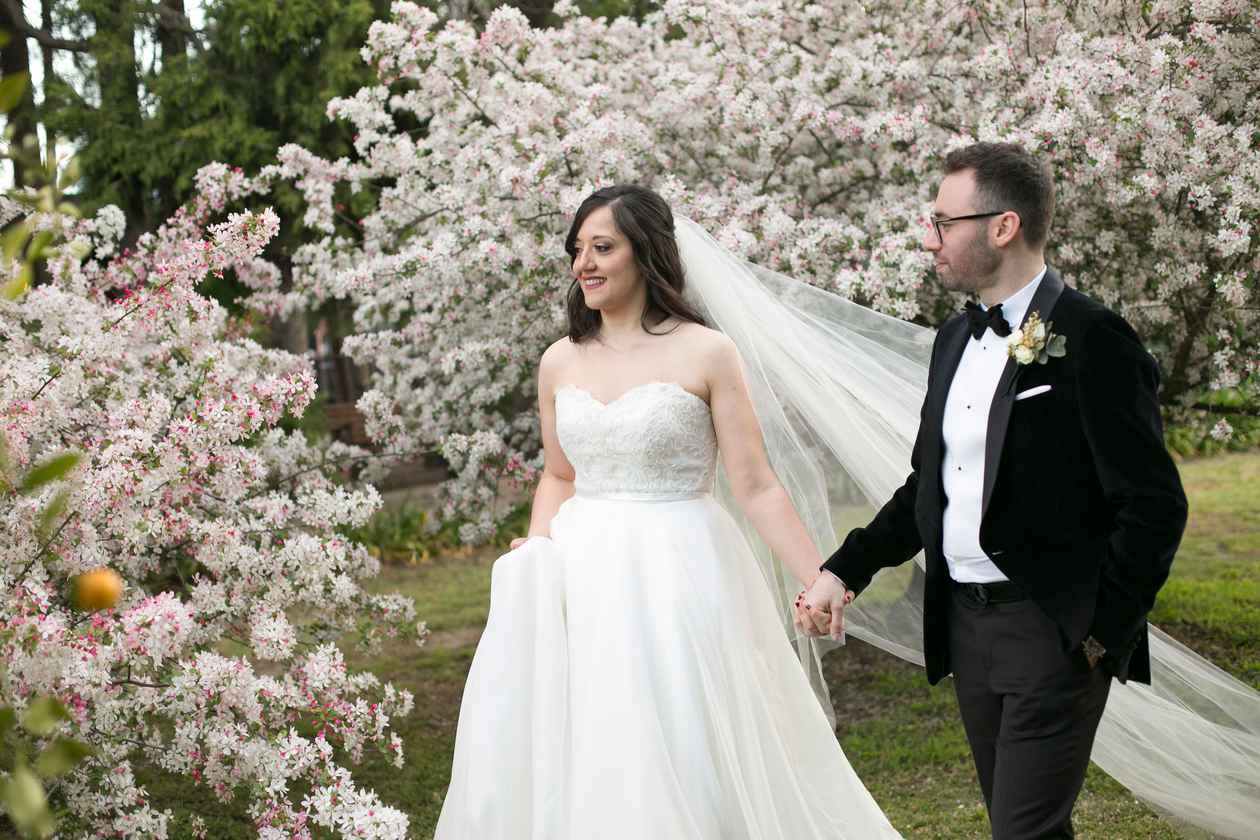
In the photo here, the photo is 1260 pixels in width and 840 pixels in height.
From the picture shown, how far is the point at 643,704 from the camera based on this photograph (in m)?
3.22

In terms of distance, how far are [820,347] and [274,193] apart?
25.0ft

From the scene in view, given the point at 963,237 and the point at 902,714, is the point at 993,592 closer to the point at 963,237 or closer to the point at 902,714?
→ the point at 963,237

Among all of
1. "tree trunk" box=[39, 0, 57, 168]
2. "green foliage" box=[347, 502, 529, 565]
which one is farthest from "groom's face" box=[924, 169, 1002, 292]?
"green foliage" box=[347, 502, 529, 565]

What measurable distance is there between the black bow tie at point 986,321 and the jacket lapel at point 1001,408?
0.07 metres

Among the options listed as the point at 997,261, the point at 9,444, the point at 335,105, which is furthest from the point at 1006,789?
the point at 335,105

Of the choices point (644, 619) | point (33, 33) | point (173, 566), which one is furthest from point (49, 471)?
point (33, 33)

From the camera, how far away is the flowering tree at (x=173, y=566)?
12.5 feet

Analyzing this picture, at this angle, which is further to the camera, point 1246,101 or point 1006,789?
point 1246,101

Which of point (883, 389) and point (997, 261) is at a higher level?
point (997, 261)

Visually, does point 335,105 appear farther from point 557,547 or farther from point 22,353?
point 557,547

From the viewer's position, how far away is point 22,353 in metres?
5.05

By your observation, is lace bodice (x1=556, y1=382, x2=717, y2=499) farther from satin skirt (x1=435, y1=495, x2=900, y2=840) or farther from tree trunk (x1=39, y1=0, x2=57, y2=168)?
tree trunk (x1=39, y1=0, x2=57, y2=168)

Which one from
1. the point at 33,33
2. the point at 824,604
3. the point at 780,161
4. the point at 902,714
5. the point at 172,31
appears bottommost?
the point at 902,714

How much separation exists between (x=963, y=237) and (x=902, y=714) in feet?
13.6
